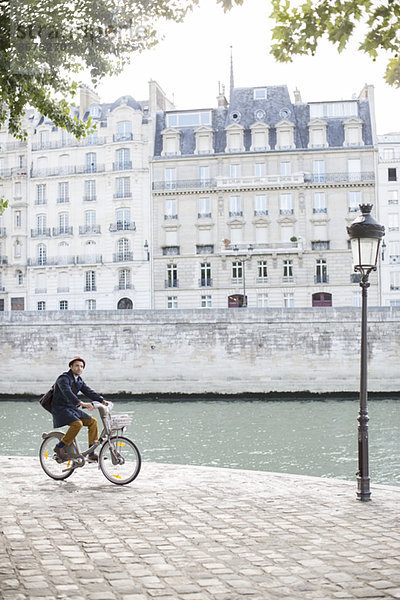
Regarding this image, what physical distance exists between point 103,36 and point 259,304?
33552mm

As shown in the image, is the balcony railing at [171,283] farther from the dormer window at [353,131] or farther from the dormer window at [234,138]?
the dormer window at [353,131]

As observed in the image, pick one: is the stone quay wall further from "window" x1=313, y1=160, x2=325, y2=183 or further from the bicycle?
the bicycle

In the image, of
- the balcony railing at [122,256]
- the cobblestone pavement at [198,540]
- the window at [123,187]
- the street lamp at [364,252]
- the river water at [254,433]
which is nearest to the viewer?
the cobblestone pavement at [198,540]

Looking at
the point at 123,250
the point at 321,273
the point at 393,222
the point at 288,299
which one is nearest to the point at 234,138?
the point at 123,250

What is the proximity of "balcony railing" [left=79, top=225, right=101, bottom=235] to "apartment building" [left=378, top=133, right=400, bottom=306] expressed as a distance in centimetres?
1552

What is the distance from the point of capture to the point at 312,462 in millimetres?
15203

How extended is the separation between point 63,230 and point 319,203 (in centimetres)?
1442

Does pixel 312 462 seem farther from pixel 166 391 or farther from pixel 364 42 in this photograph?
pixel 166 391

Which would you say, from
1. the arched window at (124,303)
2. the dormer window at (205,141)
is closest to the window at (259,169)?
the dormer window at (205,141)

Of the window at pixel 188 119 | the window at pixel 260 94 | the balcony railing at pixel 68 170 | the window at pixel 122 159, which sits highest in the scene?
the window at pixel 260 94

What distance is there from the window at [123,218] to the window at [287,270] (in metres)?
8.95

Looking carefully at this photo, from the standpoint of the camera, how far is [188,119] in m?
42.8

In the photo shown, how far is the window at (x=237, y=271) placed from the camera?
1601 inches

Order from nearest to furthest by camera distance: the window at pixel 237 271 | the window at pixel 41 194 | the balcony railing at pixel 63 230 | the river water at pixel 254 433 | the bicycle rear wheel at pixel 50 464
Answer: the bicycle rear wheel at pixel 50 464 < the river water at pixel 254 433 < the window at pixel 237 271 < the balcony railing at pixel 63 230 < the window at pixel 41 194
